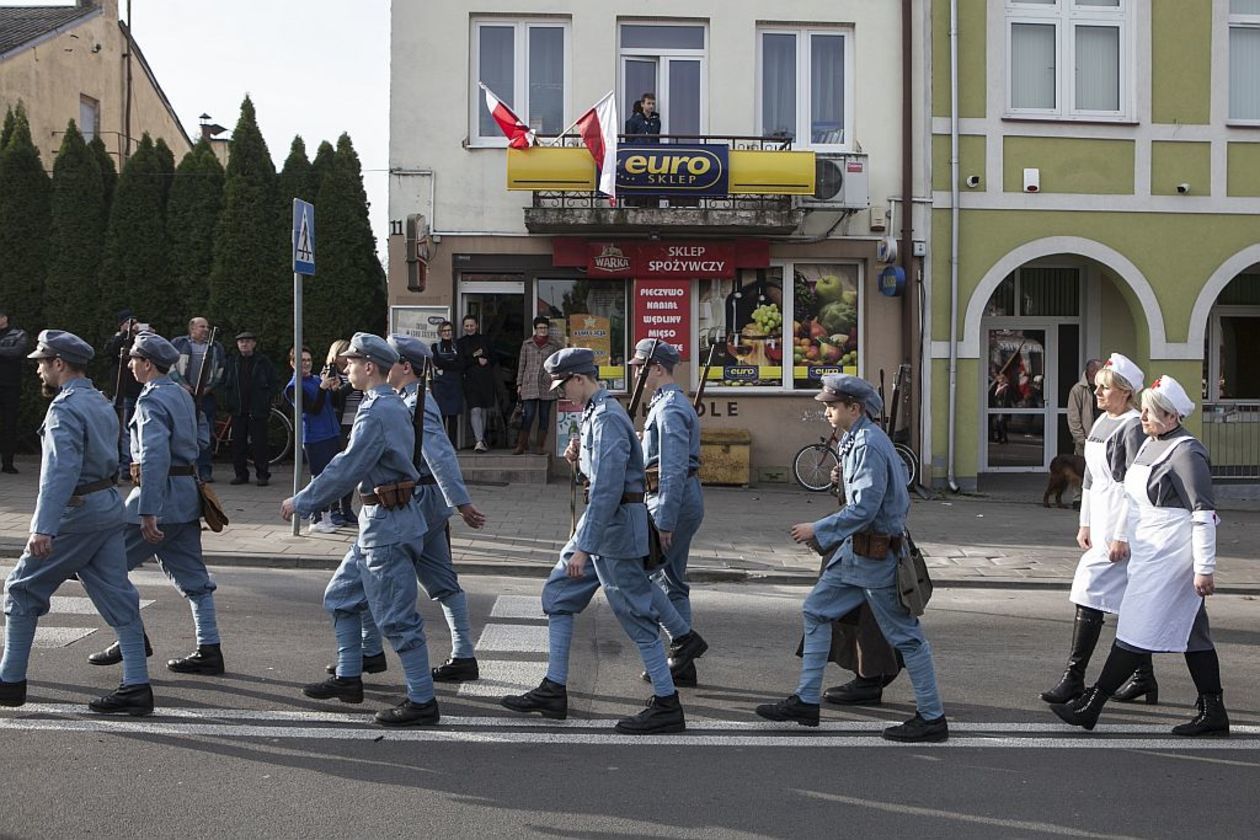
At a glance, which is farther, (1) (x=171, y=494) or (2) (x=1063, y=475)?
(2) (x=1063, y=475)

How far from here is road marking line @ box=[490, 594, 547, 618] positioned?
9.16 meters

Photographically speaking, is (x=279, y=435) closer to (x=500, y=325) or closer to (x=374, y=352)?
(x=500, y=325)

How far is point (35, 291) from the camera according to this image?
18438 millimetres

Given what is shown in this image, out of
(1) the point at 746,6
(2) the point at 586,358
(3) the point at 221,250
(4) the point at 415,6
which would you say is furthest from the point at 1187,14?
(2) the point at 586,358

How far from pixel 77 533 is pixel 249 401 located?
9.48m

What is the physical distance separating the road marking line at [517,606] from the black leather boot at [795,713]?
2.72 meters

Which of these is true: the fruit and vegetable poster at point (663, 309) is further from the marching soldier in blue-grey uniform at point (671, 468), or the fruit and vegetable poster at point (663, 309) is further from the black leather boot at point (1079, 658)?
the black leather boot at point (1079, 658)

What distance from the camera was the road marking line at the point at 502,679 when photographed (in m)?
7.04

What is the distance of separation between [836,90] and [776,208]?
2222mm

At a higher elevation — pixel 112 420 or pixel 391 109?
pixel 391 109

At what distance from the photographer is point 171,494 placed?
24.0ft

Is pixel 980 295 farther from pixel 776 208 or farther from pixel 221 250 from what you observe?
pixel 221 250

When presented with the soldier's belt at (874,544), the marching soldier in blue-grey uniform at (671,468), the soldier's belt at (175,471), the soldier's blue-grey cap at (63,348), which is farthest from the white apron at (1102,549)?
the soldier's blue-grey cap at (63,348)

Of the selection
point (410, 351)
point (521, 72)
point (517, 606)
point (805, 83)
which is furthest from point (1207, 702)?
point (521, 72)
